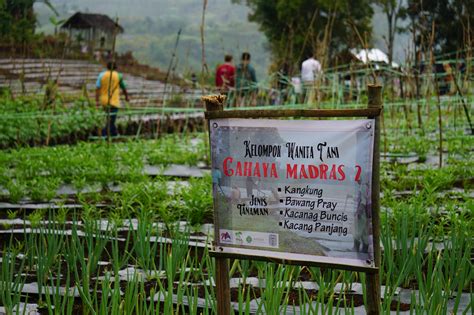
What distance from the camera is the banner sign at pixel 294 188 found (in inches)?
101

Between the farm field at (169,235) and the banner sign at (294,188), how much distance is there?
167 mm

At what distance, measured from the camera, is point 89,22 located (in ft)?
114

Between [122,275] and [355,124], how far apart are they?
162 cm

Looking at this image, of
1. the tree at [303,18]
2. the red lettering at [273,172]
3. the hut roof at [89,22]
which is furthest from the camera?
the hut roof at [89,22]

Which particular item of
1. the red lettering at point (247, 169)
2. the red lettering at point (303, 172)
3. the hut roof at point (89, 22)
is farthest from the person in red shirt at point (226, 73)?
the hut roof at point (89, 22)

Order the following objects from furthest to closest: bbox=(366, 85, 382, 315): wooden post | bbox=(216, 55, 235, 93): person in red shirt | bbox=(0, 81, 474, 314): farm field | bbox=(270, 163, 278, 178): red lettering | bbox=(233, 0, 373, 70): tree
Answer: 1. bbox=(233, 0, 373, 70): tree
2. bbox=(216, 55, 235, 93): person in red shirt
3. bbox=(0, 81, 474, 314): farm field
4. bbox=(270, 163, 278, 178): red lettering
5. bbox=(366, 85, 382, 315): wooden post

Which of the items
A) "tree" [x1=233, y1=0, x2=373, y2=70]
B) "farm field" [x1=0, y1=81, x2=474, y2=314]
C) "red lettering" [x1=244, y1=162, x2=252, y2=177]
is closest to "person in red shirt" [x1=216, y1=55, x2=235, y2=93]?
"farm field" [x1=0, y1=81, x2=474, y2=314]

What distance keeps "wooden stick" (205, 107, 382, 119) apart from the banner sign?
0.07 feet

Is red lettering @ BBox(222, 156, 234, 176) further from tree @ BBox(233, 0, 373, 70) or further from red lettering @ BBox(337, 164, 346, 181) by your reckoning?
tree @ BBox(233, 0, 373, 70)

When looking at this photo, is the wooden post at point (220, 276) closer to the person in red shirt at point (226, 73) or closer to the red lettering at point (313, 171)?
the red lettering at point (313, 171)

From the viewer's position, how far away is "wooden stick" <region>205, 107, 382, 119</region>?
2.55m

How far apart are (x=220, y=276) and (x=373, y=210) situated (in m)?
0.56

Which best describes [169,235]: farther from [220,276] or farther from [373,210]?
[373,210]

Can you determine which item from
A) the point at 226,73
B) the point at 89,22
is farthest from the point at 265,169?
the point at 89,22
